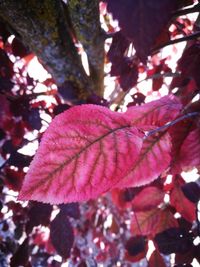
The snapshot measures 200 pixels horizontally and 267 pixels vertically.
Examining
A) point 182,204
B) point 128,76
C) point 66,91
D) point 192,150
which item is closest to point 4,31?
point 66,91

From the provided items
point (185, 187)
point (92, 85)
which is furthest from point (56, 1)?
point (185, 187)

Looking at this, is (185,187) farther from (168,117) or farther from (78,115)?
(78,115)

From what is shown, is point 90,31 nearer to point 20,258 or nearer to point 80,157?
point 80,157

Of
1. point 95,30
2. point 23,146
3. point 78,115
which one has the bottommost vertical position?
point 78,115

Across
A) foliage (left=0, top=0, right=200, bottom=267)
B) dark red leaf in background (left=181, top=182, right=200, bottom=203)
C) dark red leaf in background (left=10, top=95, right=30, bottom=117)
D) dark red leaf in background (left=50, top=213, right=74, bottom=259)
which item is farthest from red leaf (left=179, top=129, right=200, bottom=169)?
dark red leaf in background (left=10, top=95, right=30, bottom=117)

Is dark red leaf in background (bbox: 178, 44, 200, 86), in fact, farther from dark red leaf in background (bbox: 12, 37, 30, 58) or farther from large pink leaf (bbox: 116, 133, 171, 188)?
dark red leaf in background (bbox: 12, 37, 30, 58)
